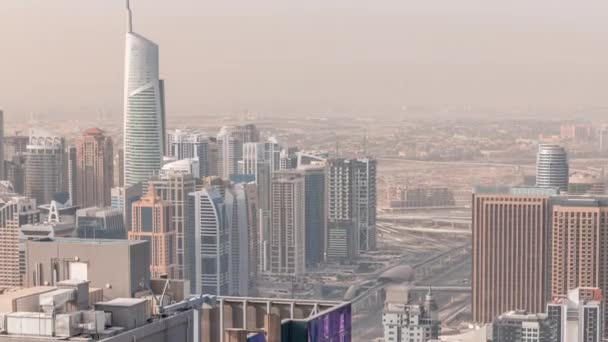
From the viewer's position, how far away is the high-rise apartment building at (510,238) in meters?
13.2

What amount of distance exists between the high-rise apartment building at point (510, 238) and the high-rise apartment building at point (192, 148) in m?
3.72

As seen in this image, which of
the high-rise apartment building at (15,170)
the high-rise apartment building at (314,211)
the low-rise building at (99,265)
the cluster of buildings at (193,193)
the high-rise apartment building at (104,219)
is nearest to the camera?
the low-rise building at (99,265)

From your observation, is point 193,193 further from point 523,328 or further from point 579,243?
point 523,328

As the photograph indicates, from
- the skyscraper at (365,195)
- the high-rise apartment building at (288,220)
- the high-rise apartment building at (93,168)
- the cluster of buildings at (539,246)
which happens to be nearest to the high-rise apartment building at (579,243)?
the cluster of buildings at (539,246)

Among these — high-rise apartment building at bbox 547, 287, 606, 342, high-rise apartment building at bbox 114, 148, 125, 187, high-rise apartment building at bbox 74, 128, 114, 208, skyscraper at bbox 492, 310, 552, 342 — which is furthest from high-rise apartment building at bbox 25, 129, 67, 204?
high-rise apartment building at bbox 547, 287, 606, 342

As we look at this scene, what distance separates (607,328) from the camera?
1107cm

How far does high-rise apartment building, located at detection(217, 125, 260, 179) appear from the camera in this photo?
1475cm

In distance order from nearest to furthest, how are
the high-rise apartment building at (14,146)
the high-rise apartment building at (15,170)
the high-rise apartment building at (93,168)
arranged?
the high-rise apartment building at (93,168) < the high-rise apartment building at (14,146) < the high-rise apartment building at (15,170)

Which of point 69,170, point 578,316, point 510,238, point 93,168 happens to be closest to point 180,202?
point 93,168

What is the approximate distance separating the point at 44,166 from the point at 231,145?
95.9 inches

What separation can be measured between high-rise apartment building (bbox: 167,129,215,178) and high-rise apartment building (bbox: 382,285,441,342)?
15.1 feet

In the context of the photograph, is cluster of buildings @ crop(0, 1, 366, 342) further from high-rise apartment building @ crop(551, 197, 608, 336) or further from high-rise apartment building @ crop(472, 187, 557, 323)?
high-rise apartment building @ crop(551, 197, 608, 336)

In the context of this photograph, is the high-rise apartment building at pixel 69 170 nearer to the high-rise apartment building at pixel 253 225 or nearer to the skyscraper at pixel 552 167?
the high-rise apartment building at pixel 253 225

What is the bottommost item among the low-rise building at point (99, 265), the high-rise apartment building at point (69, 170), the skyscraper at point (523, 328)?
the skyscraper at point (523, 328)
